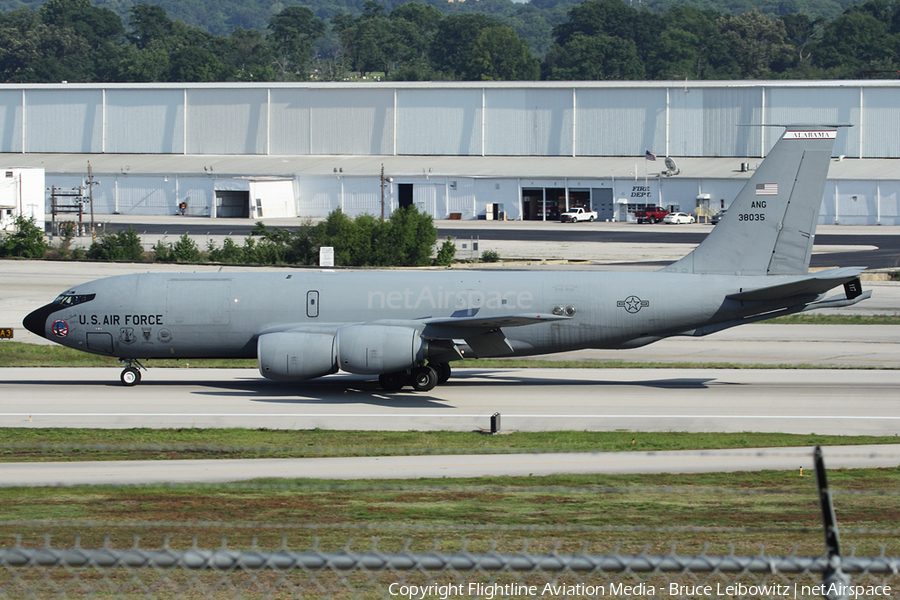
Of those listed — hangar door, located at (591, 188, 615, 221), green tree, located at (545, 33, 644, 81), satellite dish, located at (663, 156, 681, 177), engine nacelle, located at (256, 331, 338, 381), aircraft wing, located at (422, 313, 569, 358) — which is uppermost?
green tree, located at (545, 33, 644, 81)

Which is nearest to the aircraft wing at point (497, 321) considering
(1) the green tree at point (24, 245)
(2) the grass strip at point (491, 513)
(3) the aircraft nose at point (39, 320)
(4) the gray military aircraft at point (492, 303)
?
(4) the gray military aircraft at point (492, 303)

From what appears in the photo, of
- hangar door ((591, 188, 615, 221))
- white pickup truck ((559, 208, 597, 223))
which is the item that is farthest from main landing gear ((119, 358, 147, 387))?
hangar door ((591, 188, 615, 221))

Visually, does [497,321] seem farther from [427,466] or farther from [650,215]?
[650,215]

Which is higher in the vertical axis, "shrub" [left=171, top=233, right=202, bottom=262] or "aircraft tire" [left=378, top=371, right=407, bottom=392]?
"shrub" [left=171, top=233, right=202, bottom=262]

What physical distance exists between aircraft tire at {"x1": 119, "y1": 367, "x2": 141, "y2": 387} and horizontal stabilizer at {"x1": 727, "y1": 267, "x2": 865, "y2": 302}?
767 inches

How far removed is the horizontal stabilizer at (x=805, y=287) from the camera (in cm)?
2935

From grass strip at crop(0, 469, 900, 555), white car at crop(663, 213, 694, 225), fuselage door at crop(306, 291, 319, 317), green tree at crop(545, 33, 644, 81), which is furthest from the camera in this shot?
green tree at crop(545, 33, 644, 81)

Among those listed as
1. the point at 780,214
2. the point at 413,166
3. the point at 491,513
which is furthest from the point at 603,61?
the point at 491,513

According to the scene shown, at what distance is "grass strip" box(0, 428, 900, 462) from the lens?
73.6 feet

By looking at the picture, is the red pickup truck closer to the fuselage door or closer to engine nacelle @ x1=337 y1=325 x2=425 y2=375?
the fuselage door

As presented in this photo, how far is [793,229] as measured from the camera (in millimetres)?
31469

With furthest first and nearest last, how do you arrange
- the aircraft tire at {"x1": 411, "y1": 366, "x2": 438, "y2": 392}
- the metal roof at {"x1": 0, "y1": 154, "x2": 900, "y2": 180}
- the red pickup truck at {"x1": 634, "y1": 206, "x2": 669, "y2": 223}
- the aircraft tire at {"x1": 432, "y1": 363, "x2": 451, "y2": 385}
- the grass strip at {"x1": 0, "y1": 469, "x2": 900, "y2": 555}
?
the metal roof at {"x1": 0, "y1": 154, "x2": 900, "y2": 180}
the red pickup truck at {"x1": 634, "y1": 206, "x2": 669, "y2": 223}
the aircraft tire at {"x1": 432, "y1": 363, "x2": 451, "y2": 385}
the aircraft tire at {"x1": 411, "y1": 366, "x2": 438, "y2": 392}
the grass strip at {"x1": 0, "y1": 469, "x2": 900, "y2": 555}

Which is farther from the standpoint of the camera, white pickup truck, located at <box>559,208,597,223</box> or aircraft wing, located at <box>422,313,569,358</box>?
white pickup truck, located at <box>559,208,597,223</box>

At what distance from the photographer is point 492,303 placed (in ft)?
103
